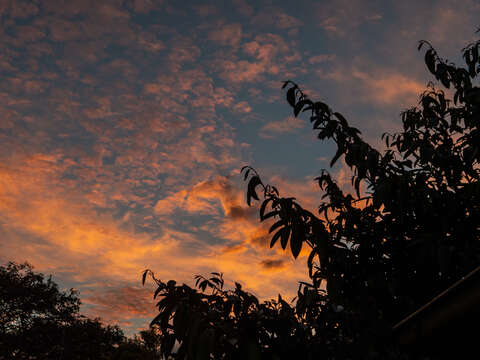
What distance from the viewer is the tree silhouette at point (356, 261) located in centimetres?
321

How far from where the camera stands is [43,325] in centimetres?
3262

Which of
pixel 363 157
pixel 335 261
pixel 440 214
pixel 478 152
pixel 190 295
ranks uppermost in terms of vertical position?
pixel 478 152

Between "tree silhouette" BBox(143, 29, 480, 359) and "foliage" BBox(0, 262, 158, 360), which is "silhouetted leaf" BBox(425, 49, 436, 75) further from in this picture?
"foliage" BBox(0, 262, 158, 360)

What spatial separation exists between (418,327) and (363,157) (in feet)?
7.25

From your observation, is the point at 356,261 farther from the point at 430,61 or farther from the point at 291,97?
the point at 430,61

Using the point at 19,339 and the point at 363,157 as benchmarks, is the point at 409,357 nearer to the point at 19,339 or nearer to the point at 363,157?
the point at 363,157

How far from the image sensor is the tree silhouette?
3215 mm

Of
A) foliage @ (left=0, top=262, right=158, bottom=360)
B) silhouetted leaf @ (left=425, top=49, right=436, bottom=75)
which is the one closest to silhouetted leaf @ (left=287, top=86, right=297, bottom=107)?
silhouetted leaf @ (left=425, top=49, right=436, bottom=75)

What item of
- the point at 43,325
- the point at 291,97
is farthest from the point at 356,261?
the point at 43,325

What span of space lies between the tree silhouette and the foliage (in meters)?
33.6

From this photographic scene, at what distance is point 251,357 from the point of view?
8.54 ft

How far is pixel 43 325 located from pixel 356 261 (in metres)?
35.1

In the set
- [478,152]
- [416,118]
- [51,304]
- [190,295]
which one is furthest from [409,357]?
[51,304]

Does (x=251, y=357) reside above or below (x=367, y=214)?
below
